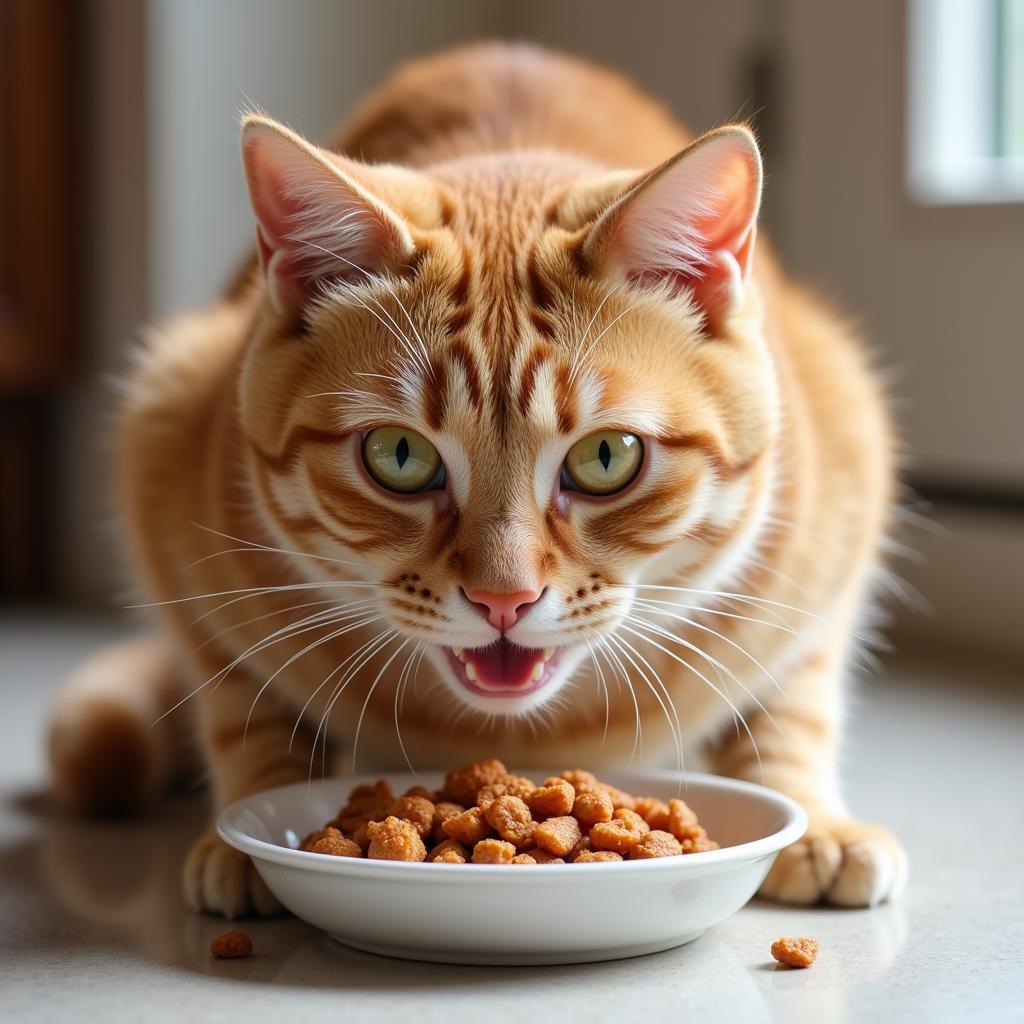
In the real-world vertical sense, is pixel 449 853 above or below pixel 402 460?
below

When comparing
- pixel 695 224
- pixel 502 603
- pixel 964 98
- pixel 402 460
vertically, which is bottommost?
pixel 502 603

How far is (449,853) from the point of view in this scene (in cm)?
110

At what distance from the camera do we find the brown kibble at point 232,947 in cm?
114

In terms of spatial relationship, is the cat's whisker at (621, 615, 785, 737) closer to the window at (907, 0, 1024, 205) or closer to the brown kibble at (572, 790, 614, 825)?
the brown kibble at (572, 790, 614, 825)

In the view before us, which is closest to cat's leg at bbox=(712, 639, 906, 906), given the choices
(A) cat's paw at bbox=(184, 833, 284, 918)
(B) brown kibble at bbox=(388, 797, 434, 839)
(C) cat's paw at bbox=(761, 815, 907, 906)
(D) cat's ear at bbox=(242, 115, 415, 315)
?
(C) cat's paw at bbox=(761, 815, 907, 906)

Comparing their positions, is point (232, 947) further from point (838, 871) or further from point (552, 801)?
point (838, 871)

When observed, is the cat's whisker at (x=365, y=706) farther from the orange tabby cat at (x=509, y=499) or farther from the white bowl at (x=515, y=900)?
the white bowl at (x=515, y=900)

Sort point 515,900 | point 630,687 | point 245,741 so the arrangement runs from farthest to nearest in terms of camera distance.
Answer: point 245,741, point 630,687, point 515,900

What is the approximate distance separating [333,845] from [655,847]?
234 millimetres

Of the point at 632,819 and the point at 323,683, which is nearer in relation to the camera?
the point at 632,819

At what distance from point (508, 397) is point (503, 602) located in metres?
0.16

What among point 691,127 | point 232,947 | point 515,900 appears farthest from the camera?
point 691,127

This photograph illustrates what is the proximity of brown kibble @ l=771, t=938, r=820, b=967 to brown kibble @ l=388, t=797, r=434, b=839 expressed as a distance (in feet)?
0.89

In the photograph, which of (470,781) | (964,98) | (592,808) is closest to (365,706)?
(470,781)
